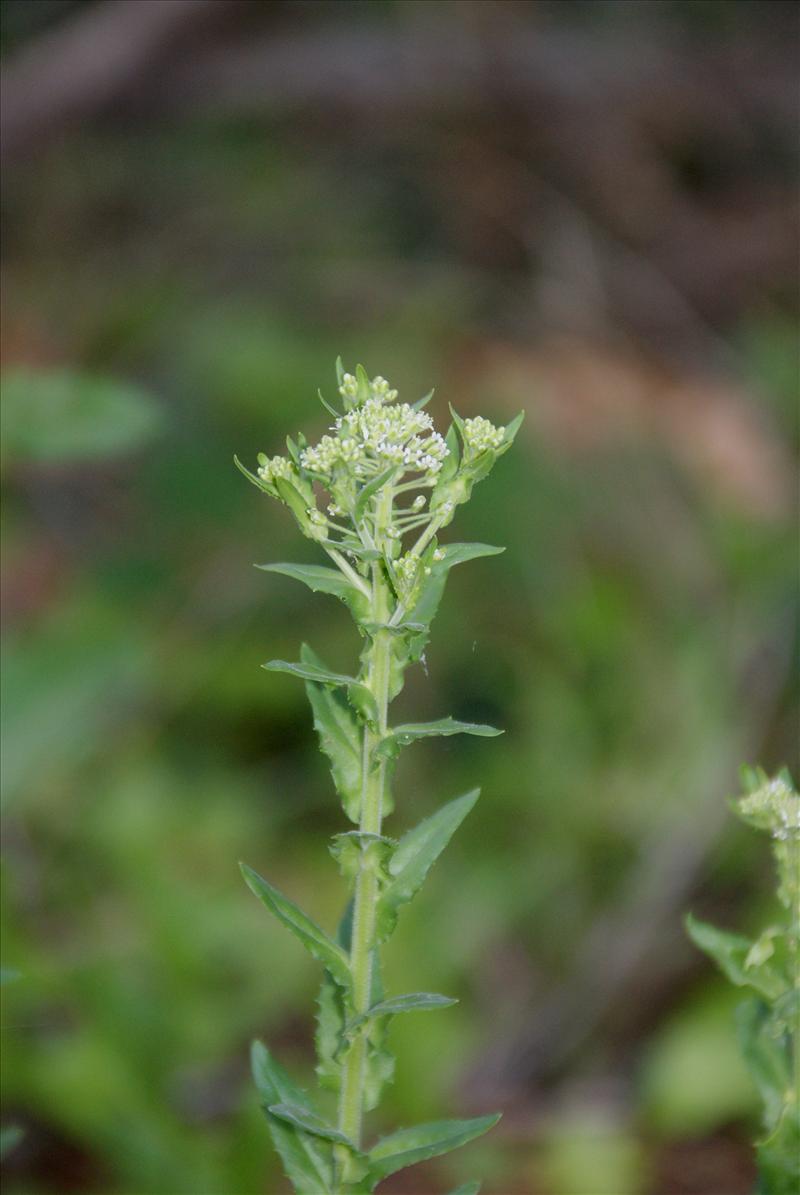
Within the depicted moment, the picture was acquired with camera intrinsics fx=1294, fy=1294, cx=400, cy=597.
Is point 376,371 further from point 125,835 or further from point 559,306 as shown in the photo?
point 125,835

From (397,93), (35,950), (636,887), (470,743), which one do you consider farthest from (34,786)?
(397,93)

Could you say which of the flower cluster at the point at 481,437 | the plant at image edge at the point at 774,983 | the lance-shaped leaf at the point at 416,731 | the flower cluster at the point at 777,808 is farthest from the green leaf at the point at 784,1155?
the flower cluster at the point at 481,437

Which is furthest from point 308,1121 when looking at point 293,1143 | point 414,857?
point 414,857

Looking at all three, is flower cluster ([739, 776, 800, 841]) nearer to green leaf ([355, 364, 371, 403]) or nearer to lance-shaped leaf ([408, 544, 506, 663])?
lance-shaped leaf ([408, 544, 506, 663])

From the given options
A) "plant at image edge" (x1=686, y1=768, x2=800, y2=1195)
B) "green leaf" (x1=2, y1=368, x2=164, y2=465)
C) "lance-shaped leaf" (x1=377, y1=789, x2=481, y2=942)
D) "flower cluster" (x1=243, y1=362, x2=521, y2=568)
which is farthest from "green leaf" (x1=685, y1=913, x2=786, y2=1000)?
"green leaf" (x1=2, y1=368, x2=164, y2=465)

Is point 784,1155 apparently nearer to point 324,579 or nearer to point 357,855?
point 357,855

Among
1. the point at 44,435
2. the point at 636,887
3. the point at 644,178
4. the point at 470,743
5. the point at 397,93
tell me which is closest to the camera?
the point at 44,435
